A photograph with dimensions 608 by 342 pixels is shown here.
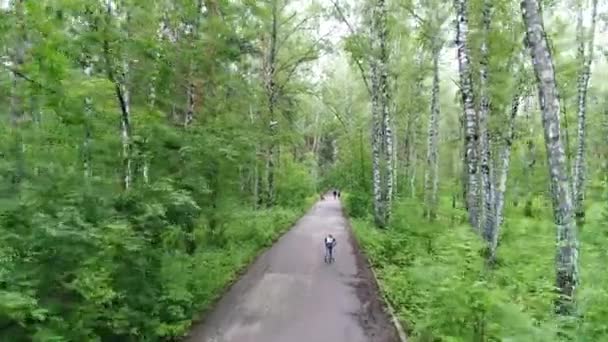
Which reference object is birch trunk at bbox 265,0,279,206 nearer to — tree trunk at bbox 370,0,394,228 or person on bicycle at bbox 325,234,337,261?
tree trunk at bbox 370,0,394,228

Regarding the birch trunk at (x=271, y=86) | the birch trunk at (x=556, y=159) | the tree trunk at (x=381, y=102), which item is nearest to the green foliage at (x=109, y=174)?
the birch trunk at (x=556, y=159)

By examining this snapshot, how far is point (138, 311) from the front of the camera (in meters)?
7.30

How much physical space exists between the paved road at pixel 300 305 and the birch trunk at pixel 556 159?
2.97m

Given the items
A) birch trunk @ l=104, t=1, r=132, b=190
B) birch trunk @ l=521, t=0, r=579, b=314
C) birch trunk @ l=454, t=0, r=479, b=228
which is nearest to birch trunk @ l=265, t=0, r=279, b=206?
birch trunk @ l=454, t=0, r=479, b=228

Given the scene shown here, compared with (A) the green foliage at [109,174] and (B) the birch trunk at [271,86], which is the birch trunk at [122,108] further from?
(B) the birch trunk at [271,86]

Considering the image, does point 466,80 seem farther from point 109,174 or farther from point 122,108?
point 109,174

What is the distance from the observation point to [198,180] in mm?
10344

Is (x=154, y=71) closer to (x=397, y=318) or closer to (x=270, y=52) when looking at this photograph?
(x=397, y=318)

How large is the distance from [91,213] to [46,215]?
0.78 meters

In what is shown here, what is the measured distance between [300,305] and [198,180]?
11.2 feet

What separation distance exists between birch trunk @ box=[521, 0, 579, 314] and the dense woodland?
3 centimetres

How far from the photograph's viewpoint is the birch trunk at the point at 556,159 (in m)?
6.71

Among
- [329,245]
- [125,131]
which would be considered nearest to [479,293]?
[125,131]

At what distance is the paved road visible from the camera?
336 inches
